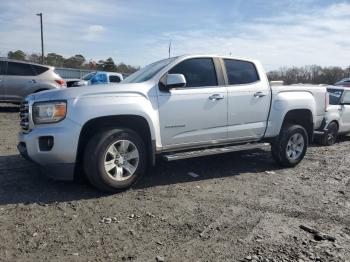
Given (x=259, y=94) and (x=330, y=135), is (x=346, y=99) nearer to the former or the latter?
(x=330, y=135)

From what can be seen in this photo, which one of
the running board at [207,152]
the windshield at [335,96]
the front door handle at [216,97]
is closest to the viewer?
the running board at [207,152]

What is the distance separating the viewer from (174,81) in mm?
5801

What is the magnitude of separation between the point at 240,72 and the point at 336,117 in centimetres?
497

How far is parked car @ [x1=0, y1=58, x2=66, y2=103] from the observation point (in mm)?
14148

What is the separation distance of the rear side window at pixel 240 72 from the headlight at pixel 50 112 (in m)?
2.82

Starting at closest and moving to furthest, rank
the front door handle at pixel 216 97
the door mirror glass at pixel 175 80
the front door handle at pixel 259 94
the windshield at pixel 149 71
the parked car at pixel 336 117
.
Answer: the door mirror glass at pixel 175 80 < the windshield at pixel 149 71 < the front door handle at pixel 216 97 < the front door handle at pixel 259 94 < the parked car at pixel 336 117

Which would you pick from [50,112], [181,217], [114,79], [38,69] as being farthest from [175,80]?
[114,79]

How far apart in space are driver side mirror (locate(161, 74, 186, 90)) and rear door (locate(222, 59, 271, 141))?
1.07 metres

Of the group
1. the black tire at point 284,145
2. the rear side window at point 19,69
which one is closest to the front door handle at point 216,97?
the black tire at point 284,145

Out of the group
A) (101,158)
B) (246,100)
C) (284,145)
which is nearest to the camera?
(101,158)

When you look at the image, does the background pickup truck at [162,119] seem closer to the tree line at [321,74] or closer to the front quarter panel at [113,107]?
the front quarter panel at [113,107]

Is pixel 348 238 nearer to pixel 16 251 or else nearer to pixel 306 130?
pixel 16 251

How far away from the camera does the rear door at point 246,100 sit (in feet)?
21.9

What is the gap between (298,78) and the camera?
42438 mm
